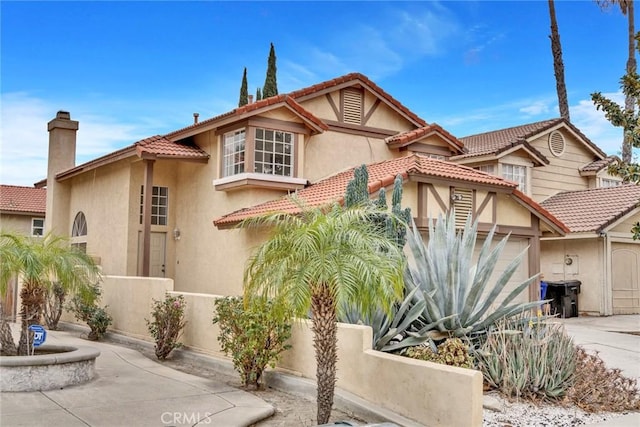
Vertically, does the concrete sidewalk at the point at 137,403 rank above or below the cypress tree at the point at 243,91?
below

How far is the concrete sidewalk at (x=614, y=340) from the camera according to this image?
1059 cm

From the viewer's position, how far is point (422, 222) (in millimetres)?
14688

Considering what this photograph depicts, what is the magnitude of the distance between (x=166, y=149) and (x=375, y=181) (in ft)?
21.4

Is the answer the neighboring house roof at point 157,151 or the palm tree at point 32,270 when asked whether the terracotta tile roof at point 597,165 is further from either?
the palm tree at point 32,270

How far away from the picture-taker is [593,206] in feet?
72.7

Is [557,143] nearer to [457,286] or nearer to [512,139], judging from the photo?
[512,139]

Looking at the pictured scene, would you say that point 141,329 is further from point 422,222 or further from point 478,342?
point 478,342

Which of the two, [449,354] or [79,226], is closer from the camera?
[449,354]

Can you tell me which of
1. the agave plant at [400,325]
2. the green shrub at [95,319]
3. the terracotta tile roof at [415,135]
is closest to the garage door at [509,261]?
the terracotta tile roof at [415,135]

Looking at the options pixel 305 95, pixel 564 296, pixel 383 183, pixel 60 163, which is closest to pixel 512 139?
pixel 564 296

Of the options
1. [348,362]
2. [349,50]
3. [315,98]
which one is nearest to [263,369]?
[348,362]

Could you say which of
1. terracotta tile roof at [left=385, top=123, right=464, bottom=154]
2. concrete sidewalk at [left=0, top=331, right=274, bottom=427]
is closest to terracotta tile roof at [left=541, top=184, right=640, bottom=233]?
terracotta tile roof at [left=385, top=123, right=464, bottom=154]

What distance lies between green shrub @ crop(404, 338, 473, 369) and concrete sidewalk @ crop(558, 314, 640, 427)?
5.68ft
